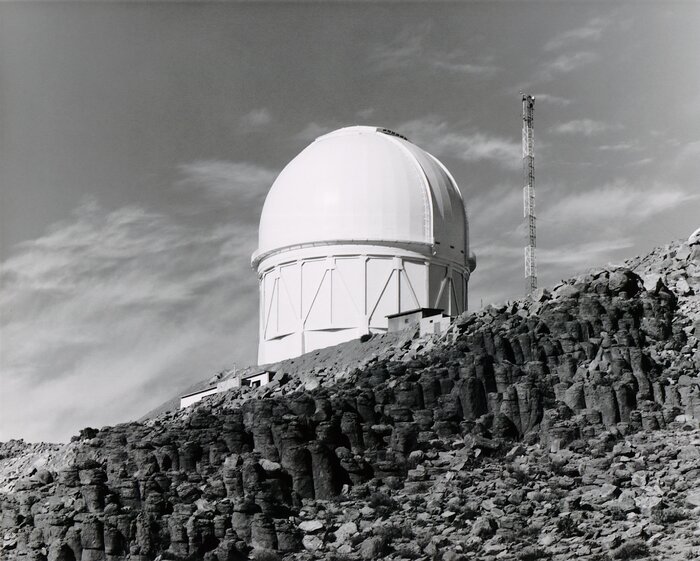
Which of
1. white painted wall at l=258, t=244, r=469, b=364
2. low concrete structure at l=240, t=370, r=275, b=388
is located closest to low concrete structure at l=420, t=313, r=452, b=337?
white painted wall at l=258, t=244, r=469, b=364

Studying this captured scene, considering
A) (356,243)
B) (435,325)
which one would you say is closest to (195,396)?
(356,243)

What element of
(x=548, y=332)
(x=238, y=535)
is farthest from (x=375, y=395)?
(x=238, y=535)

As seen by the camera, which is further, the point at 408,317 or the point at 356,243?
the point at 356,243

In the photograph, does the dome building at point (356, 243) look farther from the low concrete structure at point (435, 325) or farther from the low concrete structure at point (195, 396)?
the low concrete structure at point (435, 325)

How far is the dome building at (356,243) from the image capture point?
61.6m

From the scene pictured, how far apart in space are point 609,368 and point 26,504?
21.4 m

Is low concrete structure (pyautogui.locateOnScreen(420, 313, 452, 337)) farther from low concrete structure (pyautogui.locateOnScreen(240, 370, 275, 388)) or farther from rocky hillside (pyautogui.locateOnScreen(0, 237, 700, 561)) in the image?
low concrete structure (pyautogui.locateOnScreen(240, 370, 275, 388))

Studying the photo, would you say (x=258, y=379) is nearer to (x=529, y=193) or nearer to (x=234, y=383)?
(x=234, y=383)

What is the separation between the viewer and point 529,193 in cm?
6381

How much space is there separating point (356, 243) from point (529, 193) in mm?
9933

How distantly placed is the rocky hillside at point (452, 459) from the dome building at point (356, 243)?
10824mm

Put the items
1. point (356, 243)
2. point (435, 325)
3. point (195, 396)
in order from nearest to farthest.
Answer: point (435, 325), point (195, 396), point (356, 243)

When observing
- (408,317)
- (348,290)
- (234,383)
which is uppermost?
(348,290)

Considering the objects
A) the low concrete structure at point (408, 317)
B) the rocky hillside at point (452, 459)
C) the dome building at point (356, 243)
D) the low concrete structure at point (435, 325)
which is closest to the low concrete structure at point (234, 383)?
the dome building at point (356, 243)
